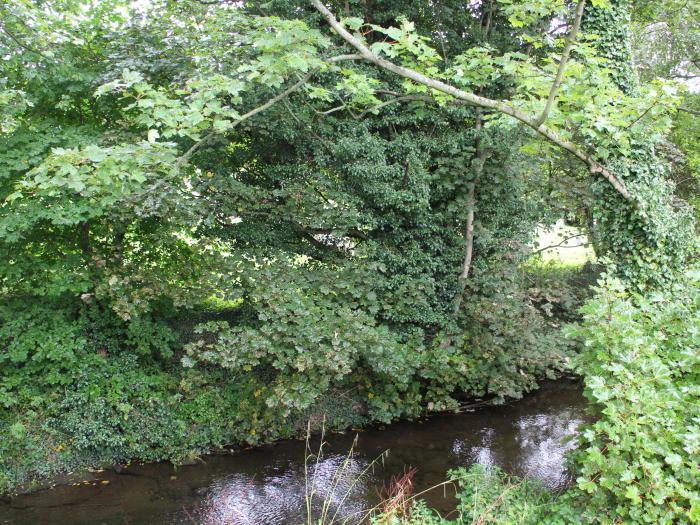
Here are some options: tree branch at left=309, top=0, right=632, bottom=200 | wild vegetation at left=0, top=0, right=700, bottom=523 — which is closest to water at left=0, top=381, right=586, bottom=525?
A: wild vegetation at left=0, top=0, right=700, bottom=523

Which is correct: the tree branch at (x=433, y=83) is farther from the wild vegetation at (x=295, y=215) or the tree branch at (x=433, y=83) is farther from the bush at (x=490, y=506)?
the bush at (x=490, y=506)

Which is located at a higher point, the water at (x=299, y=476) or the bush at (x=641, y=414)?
the bush at (x=641, y=414)

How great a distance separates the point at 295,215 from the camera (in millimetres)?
6945

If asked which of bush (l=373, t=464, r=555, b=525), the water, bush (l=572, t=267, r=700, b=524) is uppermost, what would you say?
bush (l=572, t=267, r=700, b=524)

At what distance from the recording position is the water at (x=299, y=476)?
5.42 meters

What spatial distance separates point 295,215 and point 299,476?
331 centimetres

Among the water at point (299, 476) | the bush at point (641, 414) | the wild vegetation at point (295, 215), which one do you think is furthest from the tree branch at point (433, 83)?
the water at point (299, 476)

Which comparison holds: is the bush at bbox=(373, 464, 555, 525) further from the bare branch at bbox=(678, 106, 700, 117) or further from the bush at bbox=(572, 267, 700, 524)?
the bare branch at bbox=(678, 106, 700, 117)

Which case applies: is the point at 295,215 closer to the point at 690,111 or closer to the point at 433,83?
the point at 433,83

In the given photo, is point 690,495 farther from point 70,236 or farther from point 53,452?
point 70,236

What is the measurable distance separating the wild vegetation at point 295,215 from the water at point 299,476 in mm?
313

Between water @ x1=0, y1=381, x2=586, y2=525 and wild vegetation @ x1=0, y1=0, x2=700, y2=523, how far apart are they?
313 millimetres

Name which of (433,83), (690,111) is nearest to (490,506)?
(433,83)

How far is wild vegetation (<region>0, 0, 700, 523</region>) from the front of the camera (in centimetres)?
547
